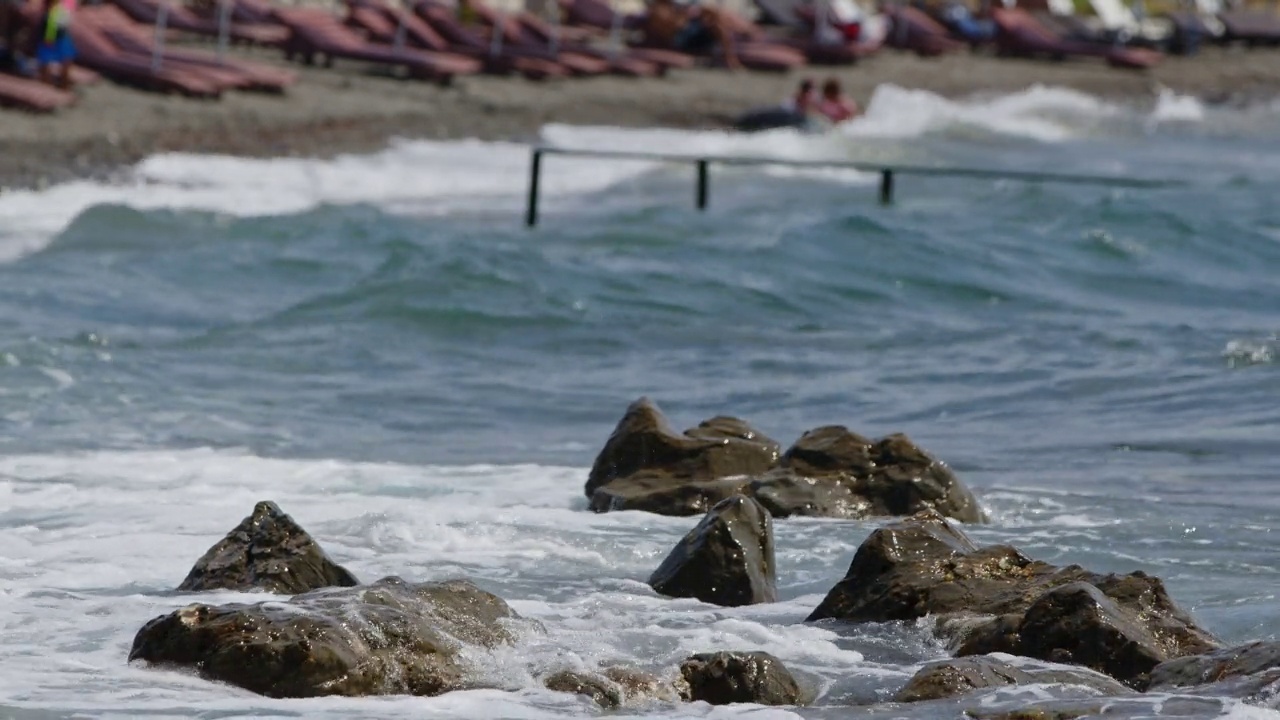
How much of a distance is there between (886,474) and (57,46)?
16737 millimetres

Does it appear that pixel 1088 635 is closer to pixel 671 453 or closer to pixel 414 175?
pixel 671 453

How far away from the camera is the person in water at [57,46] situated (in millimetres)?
23688

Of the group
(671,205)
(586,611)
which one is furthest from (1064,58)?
(586,611)

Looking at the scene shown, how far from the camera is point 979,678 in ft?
20.9

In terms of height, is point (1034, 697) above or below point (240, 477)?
above

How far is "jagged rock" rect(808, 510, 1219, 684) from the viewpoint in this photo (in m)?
6.69

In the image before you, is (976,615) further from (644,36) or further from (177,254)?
(644,36)

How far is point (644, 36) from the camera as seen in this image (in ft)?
122

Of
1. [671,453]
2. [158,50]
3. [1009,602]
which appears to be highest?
[1009,602]

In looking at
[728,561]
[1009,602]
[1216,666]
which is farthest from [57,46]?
[1216,666]

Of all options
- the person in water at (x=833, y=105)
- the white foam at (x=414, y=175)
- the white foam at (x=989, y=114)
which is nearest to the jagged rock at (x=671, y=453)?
the white foam at (x=414, y=175)

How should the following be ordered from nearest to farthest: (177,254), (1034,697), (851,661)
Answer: (1034,697) < (851,661) < (177,254)

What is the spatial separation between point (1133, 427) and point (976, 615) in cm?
497

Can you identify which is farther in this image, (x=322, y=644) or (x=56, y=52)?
(x=56, y=52)
